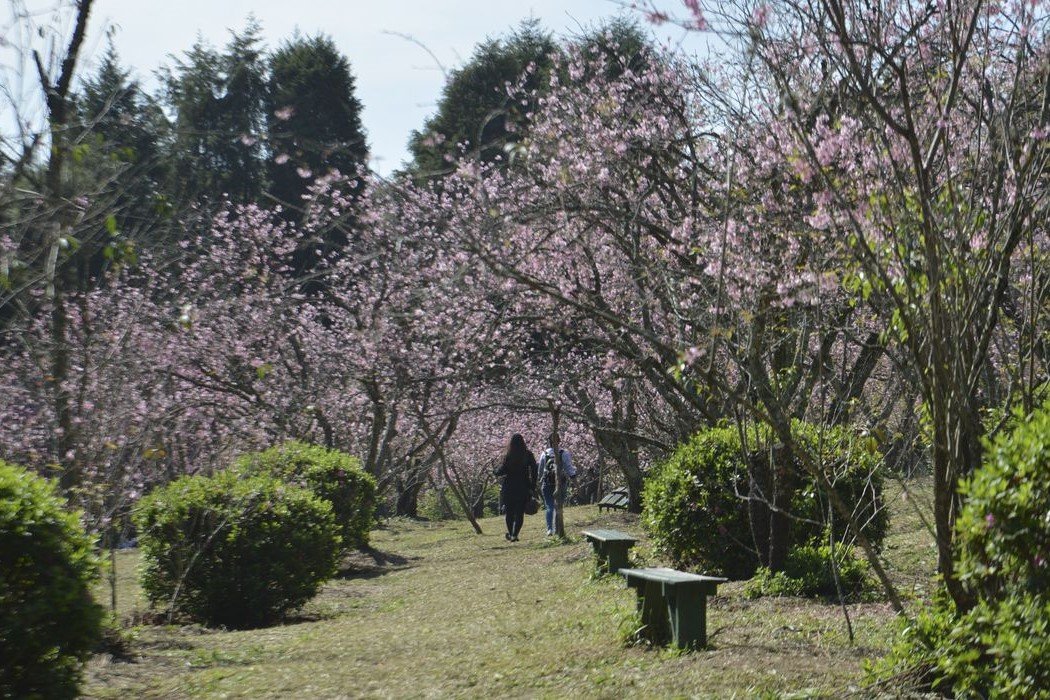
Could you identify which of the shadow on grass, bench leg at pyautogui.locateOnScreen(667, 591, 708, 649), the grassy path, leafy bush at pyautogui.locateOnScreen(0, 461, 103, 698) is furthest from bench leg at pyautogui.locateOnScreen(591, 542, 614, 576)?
leafy bush at pyautogui.locateOnScreen(0, 461, 103, 698)

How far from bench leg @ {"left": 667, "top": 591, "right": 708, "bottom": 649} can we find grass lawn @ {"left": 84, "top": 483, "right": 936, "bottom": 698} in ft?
0.41

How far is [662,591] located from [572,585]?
397cm

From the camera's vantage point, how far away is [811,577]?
771cm

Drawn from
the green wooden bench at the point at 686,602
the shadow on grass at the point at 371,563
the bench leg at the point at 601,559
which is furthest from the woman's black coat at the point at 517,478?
the green wooden bench at the point at 686,602

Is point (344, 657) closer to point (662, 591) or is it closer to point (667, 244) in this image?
point (662, 591)

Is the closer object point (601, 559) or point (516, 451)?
point (601, 559)

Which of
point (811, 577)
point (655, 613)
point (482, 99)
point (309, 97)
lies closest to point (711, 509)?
point (811, 577)

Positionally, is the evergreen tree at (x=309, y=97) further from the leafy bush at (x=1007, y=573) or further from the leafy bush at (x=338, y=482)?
the leafy bush at (x=1007, y=573)

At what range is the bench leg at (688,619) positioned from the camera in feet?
19.6

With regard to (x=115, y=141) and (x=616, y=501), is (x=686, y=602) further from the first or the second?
(x=616, y=501)

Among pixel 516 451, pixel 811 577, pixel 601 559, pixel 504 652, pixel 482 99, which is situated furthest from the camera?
pixel 482 99

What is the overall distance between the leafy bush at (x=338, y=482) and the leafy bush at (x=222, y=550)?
270 centimetres

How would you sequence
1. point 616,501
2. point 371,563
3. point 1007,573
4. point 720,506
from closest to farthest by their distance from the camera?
point 1007,573 → point 720,506 → point 371,563 → point 616,501

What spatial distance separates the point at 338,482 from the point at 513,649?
6847mm
